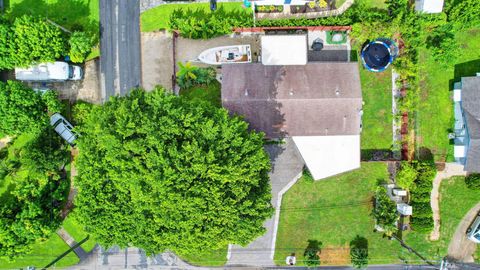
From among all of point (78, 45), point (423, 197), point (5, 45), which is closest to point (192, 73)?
point (78, 45)

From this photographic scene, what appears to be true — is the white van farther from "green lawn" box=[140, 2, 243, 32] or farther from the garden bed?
the garden bed

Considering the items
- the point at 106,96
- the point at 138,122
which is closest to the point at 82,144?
the point at 138,122

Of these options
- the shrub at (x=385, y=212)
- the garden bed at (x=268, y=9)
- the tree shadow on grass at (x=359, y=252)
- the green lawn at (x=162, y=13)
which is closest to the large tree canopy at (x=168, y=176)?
the green lawn at (x=162, y=13)

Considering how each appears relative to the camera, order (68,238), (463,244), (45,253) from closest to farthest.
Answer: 1. (45,253)
2. (68,238)
3. (463,244)

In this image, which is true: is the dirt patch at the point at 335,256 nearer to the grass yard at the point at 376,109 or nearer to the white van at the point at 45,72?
the grass yard at the point at 376,109

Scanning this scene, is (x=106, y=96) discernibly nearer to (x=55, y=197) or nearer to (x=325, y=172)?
(x=55, y=197)

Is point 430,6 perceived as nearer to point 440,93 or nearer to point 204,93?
point 440,93
